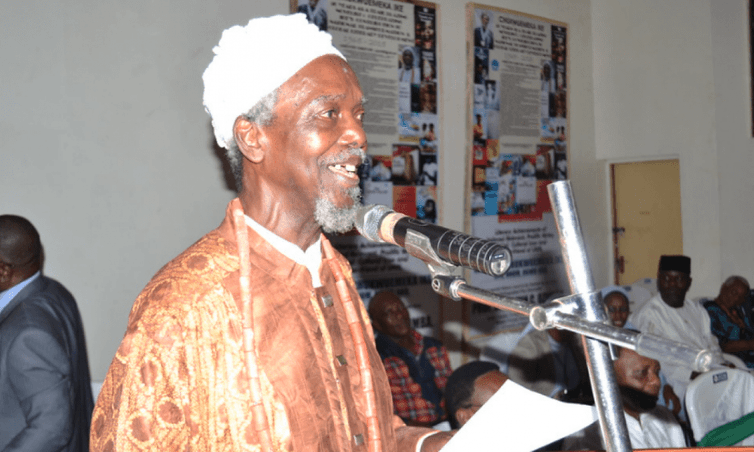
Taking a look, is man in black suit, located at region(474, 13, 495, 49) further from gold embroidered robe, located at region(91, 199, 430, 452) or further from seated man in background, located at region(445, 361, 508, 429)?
gold embroidered robe, located at region(91, 199, 430, 452)

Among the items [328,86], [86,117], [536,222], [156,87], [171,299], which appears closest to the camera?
[171,299]

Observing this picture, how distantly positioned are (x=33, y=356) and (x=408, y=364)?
89.1 inches

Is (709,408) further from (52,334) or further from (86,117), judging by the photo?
(86,117)

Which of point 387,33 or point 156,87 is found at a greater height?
point 387,33

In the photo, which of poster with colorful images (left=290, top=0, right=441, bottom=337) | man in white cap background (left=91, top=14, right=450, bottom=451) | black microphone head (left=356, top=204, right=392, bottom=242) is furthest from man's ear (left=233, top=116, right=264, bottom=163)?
poster with colorful images (left=290, top=0, right=441, bottom=337)

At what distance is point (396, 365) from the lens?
3.99 m

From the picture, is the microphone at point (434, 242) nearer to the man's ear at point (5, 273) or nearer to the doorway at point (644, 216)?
the man's ear at point (5, 273)

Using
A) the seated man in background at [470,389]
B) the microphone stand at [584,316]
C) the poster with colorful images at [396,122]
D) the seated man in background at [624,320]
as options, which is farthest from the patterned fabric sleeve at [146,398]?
the seated man in background at [624,320]

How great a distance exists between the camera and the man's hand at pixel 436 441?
1217 mm

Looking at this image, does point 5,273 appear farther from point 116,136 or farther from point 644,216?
point 644,216

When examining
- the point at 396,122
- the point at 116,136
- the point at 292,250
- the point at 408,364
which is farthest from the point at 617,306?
the point at 292,250

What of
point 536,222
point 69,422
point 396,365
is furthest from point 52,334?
point 536,222

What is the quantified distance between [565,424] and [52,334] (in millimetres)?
2279

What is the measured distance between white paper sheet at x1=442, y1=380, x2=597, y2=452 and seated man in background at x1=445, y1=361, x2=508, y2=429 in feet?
5.88
